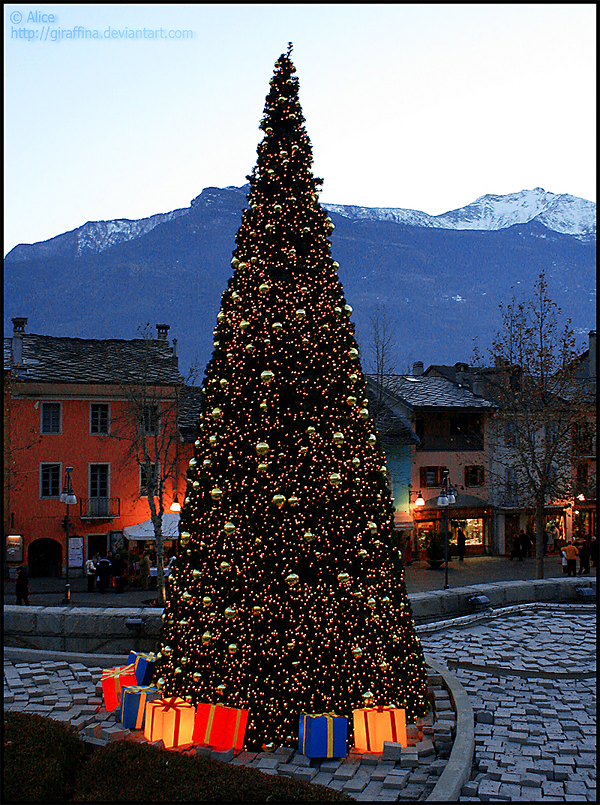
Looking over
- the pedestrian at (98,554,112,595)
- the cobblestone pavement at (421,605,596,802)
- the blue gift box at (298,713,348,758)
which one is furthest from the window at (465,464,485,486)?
the blue gift box at (298,713,348,758)

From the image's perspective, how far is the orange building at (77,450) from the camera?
90.0 feet

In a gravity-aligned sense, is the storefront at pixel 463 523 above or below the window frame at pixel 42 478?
below

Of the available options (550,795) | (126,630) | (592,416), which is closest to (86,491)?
(126,630)

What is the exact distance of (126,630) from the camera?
1112cm

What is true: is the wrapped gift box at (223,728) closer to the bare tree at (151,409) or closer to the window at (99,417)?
the bare tree at (151,409)

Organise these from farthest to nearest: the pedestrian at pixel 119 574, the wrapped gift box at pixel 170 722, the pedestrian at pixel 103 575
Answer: the pedestrian at pixel 119 574
the pedestrian at pixel 103 575
the wrapped gift box at pixel 170 722

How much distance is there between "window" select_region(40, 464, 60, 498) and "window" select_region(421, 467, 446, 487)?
17.0m

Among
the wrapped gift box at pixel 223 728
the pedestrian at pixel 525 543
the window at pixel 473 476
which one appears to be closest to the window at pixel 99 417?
the window at pixel 473 476

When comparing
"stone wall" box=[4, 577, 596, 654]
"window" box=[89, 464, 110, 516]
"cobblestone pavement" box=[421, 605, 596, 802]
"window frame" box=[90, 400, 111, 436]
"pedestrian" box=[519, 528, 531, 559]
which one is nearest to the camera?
"cobblestone pavement" box=[421, 605, 596, 802]

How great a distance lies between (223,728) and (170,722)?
61cm

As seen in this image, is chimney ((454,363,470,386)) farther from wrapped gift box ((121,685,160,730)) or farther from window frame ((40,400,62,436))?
wrapped gift box ((121,685,160,730))

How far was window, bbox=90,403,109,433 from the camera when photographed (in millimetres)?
28844

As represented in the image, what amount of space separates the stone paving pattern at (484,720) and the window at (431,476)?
67.6 ft

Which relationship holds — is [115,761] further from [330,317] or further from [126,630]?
[126,630]
